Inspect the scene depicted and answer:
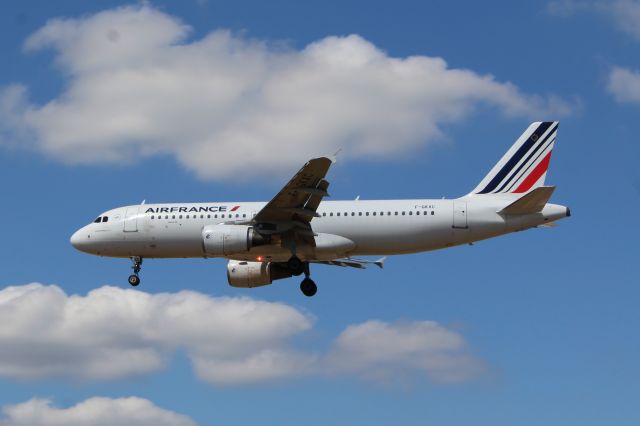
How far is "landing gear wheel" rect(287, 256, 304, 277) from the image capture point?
47688 millimetres

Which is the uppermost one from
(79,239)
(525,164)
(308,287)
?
(525,164)

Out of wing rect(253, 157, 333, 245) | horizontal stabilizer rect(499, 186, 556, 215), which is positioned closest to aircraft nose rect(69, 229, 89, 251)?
wing rect(253, 157, 333, 245)

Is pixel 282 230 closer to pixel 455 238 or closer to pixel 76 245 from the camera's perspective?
pixel 455 238

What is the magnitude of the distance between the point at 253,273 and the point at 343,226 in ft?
21.2

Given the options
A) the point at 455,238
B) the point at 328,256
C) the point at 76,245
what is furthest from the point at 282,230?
the point at 76,245

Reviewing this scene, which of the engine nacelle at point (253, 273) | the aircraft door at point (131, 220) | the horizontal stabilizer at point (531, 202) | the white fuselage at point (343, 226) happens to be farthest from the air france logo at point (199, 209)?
the horizontal stabilizer at point (531, 202)

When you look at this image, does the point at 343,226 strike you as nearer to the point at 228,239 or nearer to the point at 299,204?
the point at 299,204

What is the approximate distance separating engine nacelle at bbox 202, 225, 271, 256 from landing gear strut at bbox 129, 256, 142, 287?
198 inches

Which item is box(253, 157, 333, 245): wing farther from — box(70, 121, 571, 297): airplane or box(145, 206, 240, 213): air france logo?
box(145, 206, 240, 213): air france logo

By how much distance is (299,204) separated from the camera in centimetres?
4572

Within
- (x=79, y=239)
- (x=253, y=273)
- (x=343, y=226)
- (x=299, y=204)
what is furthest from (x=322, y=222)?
(x=79, y=239)

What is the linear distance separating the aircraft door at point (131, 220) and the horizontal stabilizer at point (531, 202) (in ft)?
53.2

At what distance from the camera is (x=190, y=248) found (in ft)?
160

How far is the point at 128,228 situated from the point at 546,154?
1890 cm
